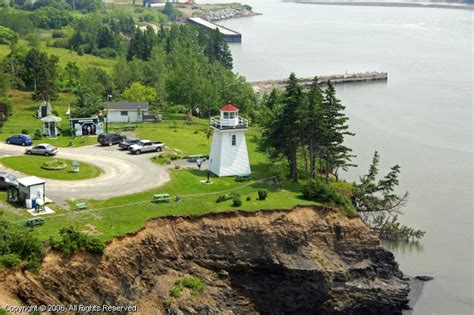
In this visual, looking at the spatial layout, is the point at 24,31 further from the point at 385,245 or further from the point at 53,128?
the point at 385,245

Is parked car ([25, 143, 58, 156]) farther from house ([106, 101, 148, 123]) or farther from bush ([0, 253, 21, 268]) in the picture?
bush ([0, 253, 21, 268])

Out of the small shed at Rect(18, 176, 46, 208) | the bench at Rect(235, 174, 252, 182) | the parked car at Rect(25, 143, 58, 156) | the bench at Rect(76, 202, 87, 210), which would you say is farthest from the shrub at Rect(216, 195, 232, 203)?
the parked car at Rect(25, 143, 58, 156)

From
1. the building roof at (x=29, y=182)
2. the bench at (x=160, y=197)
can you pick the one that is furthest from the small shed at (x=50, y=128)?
the bench at (x=160, y=197)

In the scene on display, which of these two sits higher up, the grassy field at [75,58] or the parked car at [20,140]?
the grassy field at [75,58]

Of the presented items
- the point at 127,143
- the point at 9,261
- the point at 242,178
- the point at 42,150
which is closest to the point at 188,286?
the point at 9,261

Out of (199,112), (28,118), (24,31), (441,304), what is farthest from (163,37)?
Result: (441,304)

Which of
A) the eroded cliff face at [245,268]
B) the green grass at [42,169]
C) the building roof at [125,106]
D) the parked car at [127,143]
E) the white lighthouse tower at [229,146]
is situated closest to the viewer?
the eroded cliff face at [245,268]

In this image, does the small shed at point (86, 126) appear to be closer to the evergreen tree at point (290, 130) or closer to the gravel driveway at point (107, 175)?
the gravel driveway at point (107, 175)
